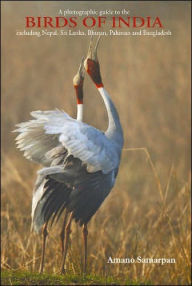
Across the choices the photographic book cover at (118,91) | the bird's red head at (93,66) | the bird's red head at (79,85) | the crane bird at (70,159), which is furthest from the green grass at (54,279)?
the photographic book cover at (118,91)

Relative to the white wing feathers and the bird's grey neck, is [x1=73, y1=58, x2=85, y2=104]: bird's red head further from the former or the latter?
the white wing feathers

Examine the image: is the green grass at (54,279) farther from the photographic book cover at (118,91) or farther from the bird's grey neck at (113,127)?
the photographic book cover at (118,91)

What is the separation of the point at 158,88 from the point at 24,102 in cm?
188

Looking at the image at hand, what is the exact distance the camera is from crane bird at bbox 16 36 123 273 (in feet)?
11.2

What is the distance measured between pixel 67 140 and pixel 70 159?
0.64 feet

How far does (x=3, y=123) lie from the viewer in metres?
8.73

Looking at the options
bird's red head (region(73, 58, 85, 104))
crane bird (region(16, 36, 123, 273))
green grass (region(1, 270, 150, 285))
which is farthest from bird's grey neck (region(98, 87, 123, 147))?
green grass (region(1, 270, 150, 285))

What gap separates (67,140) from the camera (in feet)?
11.0

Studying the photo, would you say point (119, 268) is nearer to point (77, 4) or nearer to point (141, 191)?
point (141, 191)

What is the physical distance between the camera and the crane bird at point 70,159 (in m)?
3.42

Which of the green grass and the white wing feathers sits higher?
the white wing feathers

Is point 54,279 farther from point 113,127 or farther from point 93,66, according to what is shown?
point 93,66

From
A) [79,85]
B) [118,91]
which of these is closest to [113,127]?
[79,85]

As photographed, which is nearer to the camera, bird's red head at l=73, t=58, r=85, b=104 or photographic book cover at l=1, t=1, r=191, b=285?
bird's red head at l=73, t=58, r=85, b=104
